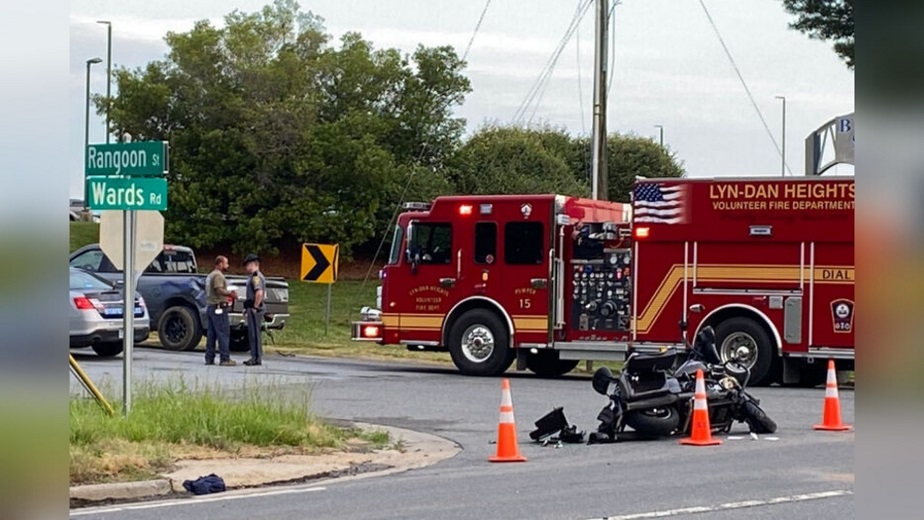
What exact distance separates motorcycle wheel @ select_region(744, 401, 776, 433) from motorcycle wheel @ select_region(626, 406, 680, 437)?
0.82 metres

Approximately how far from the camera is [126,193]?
10953mm

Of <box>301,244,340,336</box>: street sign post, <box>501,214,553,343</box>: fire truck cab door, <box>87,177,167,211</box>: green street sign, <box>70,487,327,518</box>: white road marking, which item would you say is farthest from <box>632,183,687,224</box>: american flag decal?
<box>70,487,327,518</box>: white road marking

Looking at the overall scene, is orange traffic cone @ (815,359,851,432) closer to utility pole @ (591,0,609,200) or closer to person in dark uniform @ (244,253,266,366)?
person in dark uniform @ (244,253,266,366)

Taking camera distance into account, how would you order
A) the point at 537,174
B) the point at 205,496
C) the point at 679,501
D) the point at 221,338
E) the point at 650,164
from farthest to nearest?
1. the point at 650,164
2. the point at 537,174
3. the point at 221,338
4. the point at 205,496
5. the point at 679,501

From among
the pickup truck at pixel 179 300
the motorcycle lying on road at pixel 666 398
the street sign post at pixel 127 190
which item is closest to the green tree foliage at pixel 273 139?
the pickup truck at pixel 179 300

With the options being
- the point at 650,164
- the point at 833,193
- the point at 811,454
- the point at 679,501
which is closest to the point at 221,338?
the point at 833,193

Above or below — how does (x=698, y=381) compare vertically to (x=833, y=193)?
below

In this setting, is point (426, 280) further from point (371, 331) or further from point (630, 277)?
point (630, 277)

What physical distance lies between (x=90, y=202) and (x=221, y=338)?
40.2ft

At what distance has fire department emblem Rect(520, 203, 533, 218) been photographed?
22.0 metres

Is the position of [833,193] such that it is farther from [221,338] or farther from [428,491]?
[428,491]

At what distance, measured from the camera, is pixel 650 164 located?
52.3 m

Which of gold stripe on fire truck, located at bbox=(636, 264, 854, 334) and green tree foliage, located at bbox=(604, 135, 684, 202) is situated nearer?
gold stripe on fire truck, located at bbox=(636, 264, 854, 334)
